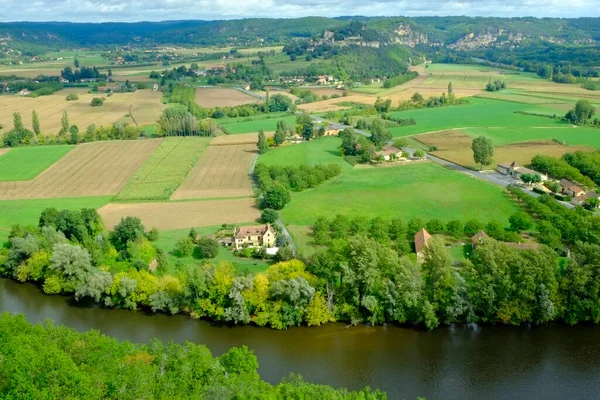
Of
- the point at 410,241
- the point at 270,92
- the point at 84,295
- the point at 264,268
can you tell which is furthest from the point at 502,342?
the point at 270,92

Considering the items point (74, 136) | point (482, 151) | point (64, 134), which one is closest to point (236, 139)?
point (74, 136)

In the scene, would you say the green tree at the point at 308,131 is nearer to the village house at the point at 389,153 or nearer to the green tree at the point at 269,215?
the village house at the point at 389,153

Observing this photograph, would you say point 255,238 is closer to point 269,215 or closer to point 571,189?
point 269,215

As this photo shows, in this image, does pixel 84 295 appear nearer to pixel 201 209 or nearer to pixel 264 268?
pixel 264 268

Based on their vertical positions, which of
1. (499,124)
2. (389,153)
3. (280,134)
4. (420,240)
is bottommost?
(389,153)

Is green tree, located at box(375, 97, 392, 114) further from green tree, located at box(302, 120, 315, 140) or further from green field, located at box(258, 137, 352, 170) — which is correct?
green field, located at box(258, 137, 352, 170)

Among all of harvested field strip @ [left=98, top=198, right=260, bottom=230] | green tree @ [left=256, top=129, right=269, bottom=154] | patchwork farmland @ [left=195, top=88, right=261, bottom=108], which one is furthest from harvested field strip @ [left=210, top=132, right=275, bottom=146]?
patchwork farmland @ [left=195, top=88, right=261, bottom=108]

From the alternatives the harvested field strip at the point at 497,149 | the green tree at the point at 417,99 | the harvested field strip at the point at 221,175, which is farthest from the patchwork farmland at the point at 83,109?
the green tree at the point at 417,99
